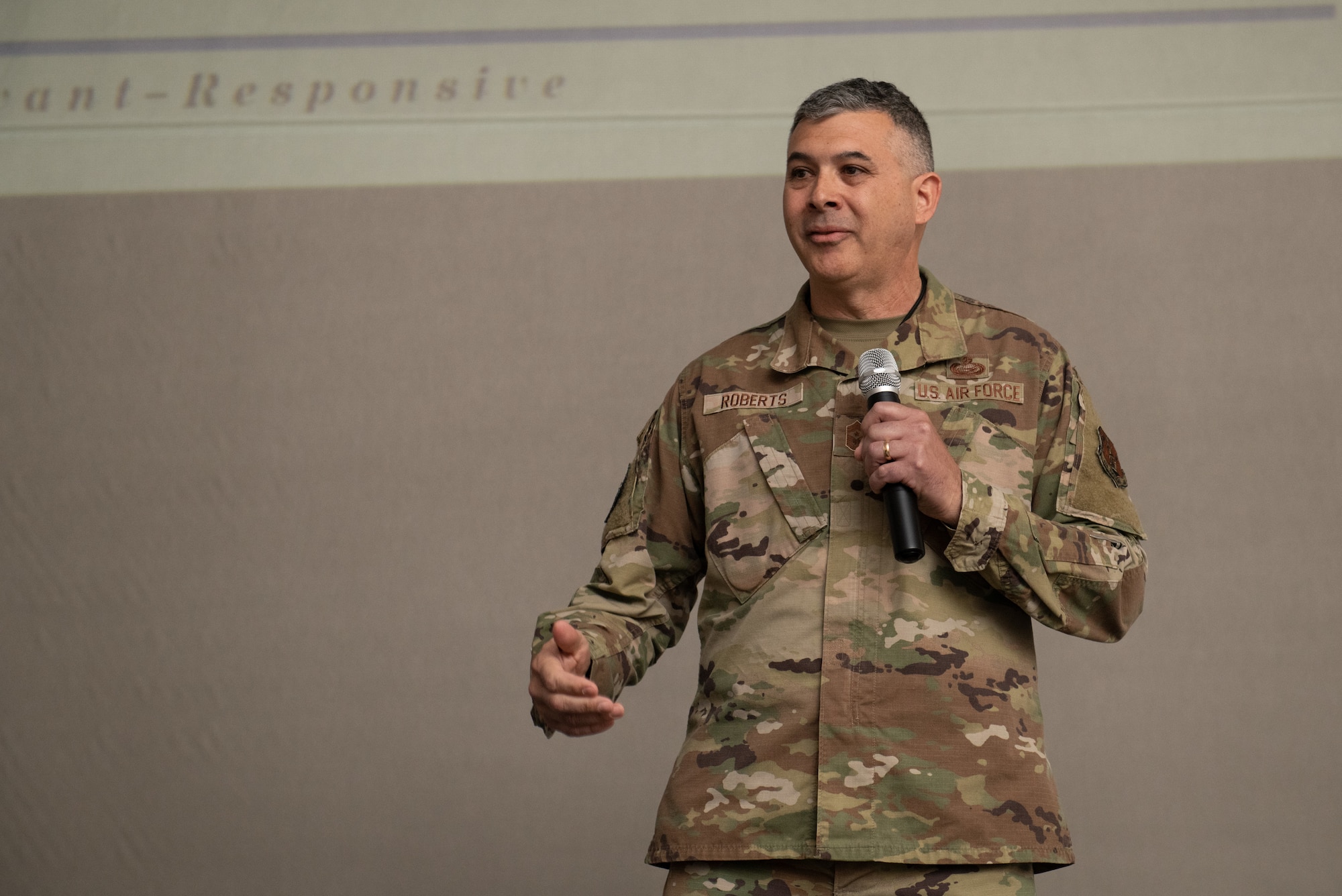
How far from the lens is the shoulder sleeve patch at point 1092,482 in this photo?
1.59 metres

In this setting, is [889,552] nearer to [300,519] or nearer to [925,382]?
[925,382]

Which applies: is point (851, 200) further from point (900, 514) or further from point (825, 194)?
point (900, 514)

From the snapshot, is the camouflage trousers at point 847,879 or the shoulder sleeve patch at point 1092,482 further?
the shoulder sleeve patch at point 1092,482

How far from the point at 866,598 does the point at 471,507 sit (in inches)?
58.0

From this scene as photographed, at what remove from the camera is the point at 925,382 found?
1.65 m

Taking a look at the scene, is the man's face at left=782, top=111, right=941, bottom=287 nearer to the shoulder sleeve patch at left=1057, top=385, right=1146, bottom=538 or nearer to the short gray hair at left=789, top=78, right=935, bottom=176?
the short gray hair at left=789, top=78, right=935, bottom=176

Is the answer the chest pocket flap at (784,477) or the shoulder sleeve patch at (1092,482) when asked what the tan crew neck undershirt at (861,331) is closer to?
the chest pocket flap at (784,477)

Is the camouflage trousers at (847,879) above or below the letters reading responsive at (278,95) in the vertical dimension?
below

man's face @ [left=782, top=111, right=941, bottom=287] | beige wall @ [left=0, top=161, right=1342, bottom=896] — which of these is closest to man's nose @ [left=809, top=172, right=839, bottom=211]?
man's face @ [left=782, top=111, right=941, bottom=287]

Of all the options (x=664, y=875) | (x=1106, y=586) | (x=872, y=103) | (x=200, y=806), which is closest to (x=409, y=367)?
(x=200, y=806)

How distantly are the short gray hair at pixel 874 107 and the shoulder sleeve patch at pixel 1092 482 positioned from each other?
1.29 ft

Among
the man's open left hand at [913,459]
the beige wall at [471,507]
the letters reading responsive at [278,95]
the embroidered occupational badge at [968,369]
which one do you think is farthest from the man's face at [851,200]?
the letters reading responsive at [278,95]

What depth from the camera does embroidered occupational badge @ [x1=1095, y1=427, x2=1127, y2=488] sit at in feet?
5.33

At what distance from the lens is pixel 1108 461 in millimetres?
1636
